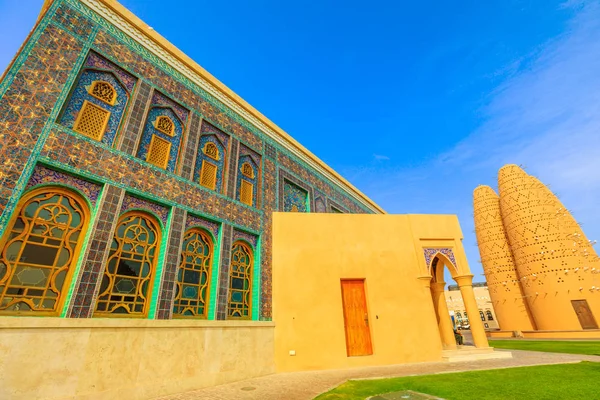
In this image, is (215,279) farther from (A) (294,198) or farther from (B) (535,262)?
(B) (535,262)

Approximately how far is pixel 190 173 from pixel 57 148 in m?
2.46

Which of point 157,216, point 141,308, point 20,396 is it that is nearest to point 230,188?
point 157,216

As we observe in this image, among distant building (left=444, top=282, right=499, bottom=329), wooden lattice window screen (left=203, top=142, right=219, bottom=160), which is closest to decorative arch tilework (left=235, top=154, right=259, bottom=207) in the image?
wooden lattice window screen (left=203, top=142, right=219, bottom=160)

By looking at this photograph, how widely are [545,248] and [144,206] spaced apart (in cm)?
2665

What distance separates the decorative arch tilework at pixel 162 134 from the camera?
6169 millimetres

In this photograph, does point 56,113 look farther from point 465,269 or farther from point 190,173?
point 465,269

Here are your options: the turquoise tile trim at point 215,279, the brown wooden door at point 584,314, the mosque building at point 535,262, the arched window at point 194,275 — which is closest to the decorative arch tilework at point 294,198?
the turquoise tile trim at point 215,279

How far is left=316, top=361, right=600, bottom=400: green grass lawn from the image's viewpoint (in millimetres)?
3600

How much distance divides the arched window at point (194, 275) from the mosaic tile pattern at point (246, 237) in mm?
726

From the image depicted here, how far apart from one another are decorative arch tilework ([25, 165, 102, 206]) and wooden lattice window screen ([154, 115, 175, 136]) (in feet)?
6.70

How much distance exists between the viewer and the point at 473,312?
808cm

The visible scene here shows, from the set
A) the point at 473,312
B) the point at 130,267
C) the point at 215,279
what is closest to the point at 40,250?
the point at 130,267

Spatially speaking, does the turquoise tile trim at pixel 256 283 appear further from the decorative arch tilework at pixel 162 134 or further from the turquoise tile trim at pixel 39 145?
the turquoise tile trim at pixel 39 145

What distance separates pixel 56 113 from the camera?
4.92 meters
